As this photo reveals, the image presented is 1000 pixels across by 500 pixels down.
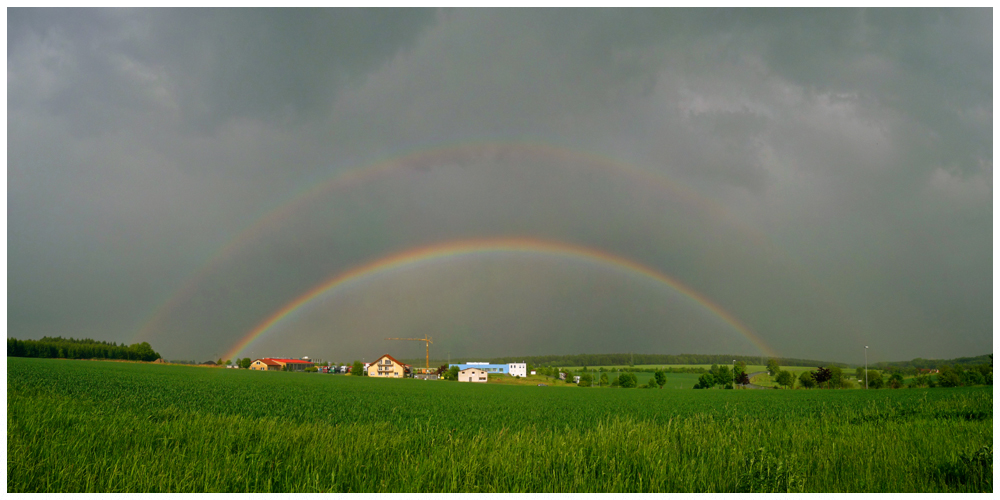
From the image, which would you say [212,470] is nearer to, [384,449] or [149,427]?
[384,449]

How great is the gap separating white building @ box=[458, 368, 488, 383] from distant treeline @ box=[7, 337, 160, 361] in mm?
81772

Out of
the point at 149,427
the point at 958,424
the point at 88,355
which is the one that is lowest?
the point at 88,355

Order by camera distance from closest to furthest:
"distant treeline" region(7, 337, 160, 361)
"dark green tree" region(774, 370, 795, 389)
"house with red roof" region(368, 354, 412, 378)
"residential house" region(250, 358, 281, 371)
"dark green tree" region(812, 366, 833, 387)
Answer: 1. "distant treeline" region(7, 337, 160, 361)
2. "dark green tree" region(812, 366, 833, 387)
3. "dark green tree" region(774, 370, 795, 389)
4. "house with red roof" region(368, 354, 412, 378)
5. "residential house" region(250, 358, 281, 371)

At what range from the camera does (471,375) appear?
13312cm

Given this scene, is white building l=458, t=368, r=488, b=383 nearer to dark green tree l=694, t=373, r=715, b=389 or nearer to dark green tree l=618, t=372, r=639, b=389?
dark green tree l=618, t=372, r=639, b=389

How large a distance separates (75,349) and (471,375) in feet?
295

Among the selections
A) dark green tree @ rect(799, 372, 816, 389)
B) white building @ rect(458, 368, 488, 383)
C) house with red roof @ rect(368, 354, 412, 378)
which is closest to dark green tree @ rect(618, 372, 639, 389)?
white building @ rect(458, 368, 488, 383)

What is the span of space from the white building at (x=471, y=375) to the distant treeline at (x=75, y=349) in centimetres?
8177

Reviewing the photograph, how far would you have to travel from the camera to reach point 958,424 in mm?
11336

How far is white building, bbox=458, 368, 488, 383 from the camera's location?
133000 mm

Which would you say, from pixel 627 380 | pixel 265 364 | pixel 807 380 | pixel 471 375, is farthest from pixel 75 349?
pixel 807 380

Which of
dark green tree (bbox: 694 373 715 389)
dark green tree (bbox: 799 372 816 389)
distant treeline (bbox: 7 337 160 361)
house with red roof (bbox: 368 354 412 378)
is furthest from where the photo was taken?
house with red roof (bbox: 368 354 412 378)

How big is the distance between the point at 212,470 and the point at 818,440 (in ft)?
31.9
